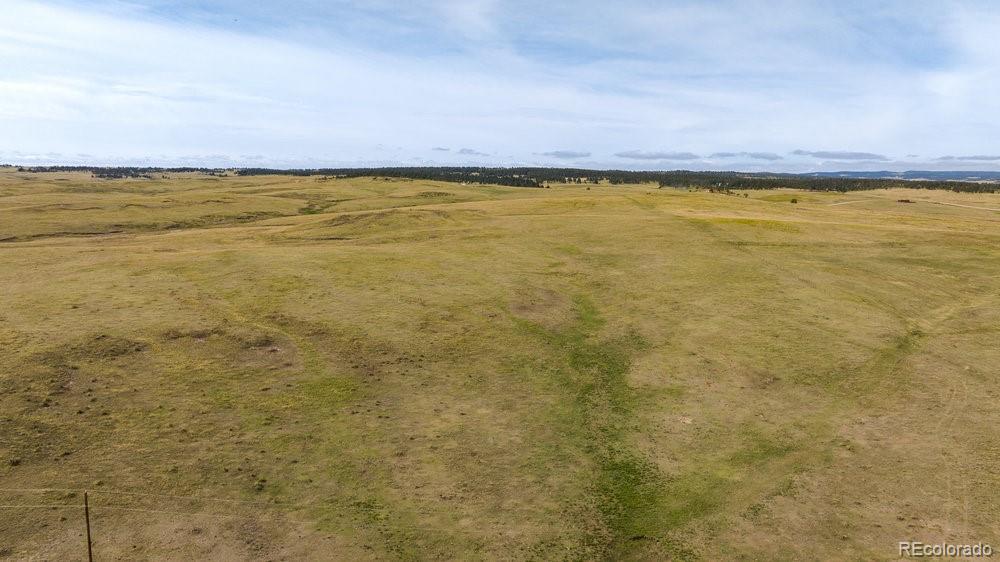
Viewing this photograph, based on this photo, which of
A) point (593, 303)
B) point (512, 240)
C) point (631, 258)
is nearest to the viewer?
point (593, 303)

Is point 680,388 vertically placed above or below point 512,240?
below

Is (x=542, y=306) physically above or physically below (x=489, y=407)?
above

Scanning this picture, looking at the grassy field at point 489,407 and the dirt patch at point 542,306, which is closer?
the grassy field at point 489,407

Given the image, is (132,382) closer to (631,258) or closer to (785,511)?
(785,511)

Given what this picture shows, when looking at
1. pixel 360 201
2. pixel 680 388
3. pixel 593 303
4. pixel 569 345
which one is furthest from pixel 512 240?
pixel 360 201

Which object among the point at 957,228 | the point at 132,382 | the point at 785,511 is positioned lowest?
the point at 785,511

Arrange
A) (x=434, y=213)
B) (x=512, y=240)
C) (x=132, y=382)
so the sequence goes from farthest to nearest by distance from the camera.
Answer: (x=434, y=213) → (x=512, y=240) → (x=132, y=382)

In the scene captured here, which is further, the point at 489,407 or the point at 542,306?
the point at 542,306

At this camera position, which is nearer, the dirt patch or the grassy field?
the grassy field
